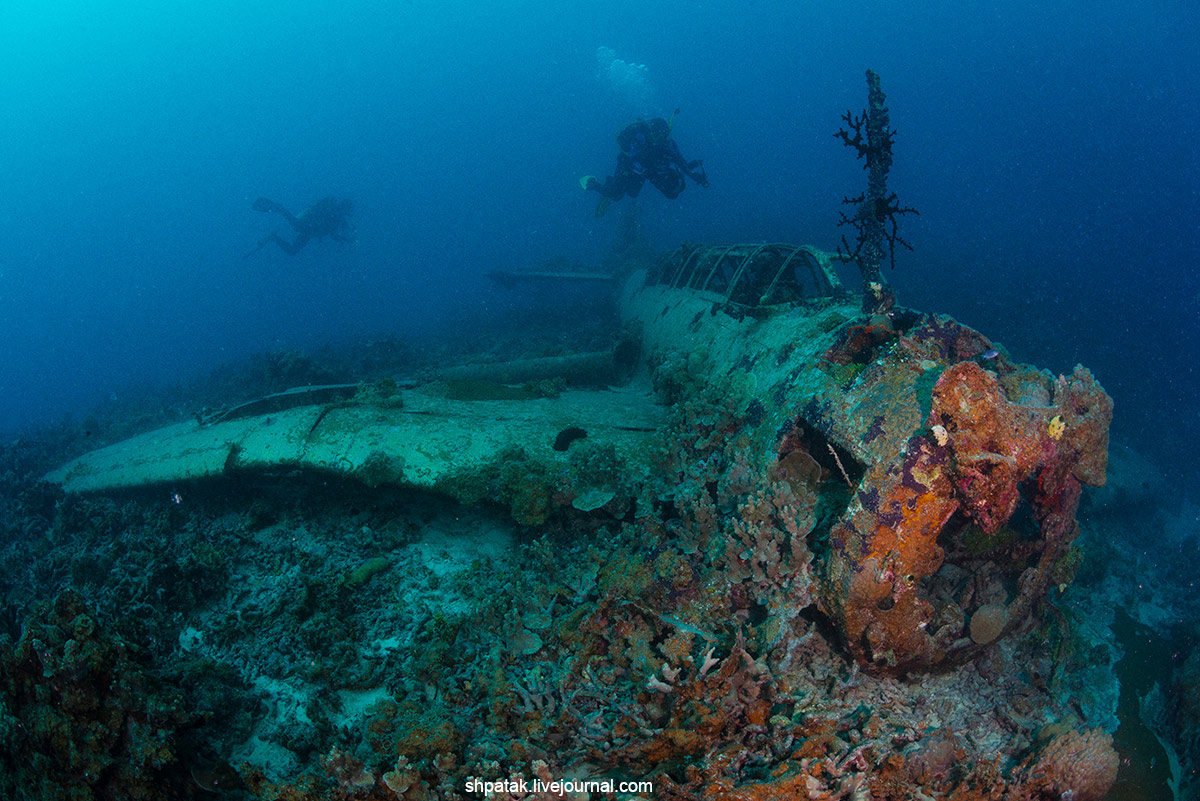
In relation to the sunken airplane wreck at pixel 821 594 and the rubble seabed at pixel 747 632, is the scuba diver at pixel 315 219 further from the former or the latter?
the sunken airplane wreck at pixel 821 594

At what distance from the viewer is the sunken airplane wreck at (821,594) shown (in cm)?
302

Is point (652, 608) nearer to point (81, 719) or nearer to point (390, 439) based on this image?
point (81, 719)

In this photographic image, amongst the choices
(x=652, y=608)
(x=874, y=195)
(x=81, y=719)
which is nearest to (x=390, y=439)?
(x=81, y=719)

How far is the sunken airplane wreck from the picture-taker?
9.92 feet

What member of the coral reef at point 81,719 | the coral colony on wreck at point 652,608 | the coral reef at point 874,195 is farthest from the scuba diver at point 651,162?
the coral reef at point 81,719

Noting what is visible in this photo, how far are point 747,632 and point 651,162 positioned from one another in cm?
1744

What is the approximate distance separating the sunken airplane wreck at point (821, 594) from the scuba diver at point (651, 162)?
1385cm

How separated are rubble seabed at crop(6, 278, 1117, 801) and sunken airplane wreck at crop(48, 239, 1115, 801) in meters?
0.02

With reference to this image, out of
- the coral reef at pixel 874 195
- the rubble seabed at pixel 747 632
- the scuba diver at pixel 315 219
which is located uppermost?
the scuba diver at pixel 315 219

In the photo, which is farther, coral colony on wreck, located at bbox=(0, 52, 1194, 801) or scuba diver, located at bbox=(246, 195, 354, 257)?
scuba diver, located at bbox=(246, 195, 354, 257)

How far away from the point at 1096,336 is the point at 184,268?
485 feet

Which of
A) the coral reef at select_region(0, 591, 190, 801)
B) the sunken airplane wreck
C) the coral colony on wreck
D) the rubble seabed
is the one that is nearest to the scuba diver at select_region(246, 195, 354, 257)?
the coral colony on wreck

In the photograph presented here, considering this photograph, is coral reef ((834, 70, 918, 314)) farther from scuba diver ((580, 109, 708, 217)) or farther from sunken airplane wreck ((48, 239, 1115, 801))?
scuba diver ((580, 109, 708, 217))

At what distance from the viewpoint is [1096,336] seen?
19.3 metres
